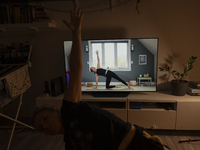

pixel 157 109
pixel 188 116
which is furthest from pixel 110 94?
pixel 188 116

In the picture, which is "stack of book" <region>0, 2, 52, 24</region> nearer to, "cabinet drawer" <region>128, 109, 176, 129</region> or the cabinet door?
"cabinet drawer" <region>128, 109, 176, 129</region>

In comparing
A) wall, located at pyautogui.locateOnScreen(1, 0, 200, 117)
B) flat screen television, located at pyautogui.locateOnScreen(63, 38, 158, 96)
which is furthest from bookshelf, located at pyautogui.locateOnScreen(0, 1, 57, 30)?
flat screen television, located at pyautogui.locateOnScreen(63, 38, 158, 96)

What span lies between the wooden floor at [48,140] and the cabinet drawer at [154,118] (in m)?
0.18

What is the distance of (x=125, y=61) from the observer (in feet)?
8.19

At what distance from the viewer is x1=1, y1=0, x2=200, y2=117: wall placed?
2531mm

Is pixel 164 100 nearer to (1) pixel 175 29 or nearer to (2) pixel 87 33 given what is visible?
(1) pixel 175 29

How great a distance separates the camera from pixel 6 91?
1958 millimetres

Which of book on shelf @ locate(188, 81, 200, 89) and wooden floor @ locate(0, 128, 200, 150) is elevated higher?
book on shelf @ locate(188, 81, 200, 89)

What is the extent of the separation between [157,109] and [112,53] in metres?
1.09

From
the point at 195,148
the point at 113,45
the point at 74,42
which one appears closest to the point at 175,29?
the point at 113,45

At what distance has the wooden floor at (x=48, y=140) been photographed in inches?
85.5

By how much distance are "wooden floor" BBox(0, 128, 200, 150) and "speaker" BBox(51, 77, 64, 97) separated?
0.68 m

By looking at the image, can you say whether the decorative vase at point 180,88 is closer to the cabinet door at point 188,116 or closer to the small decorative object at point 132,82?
the cabinet door at point 188,116

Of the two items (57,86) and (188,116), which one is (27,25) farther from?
(188,116)
